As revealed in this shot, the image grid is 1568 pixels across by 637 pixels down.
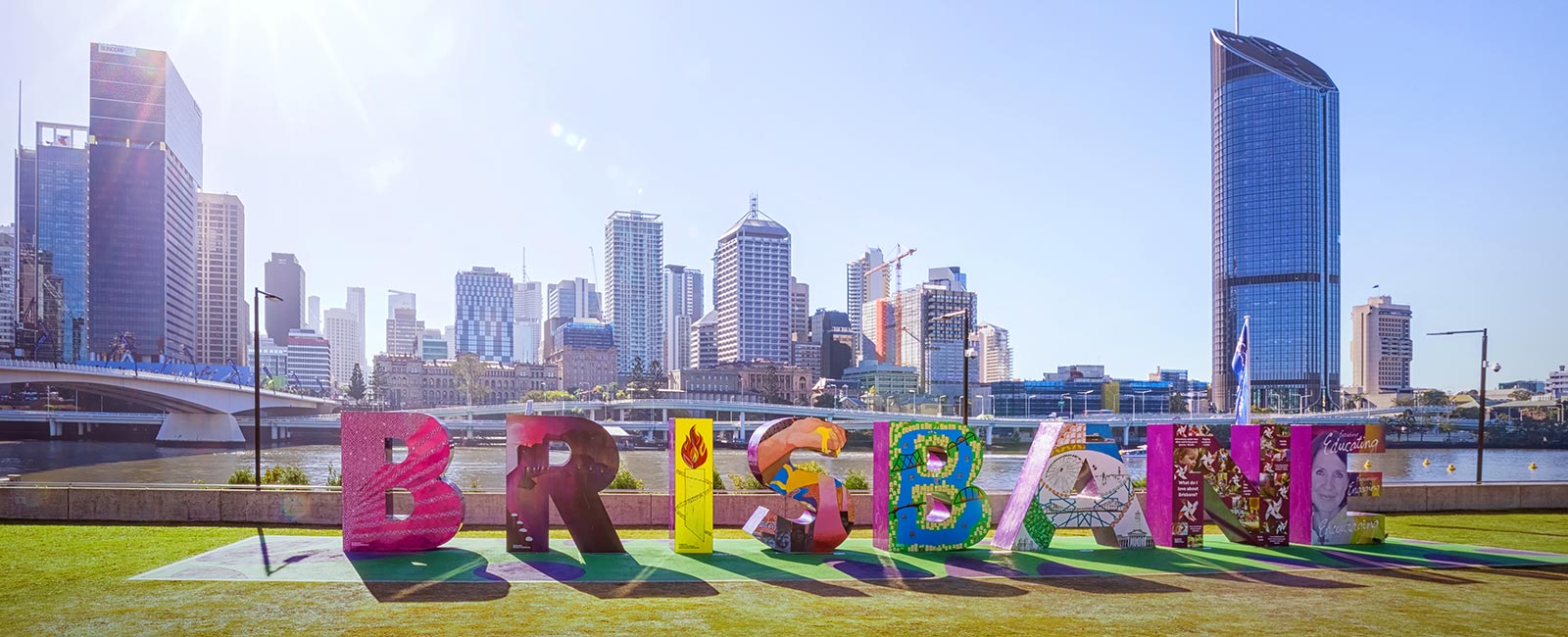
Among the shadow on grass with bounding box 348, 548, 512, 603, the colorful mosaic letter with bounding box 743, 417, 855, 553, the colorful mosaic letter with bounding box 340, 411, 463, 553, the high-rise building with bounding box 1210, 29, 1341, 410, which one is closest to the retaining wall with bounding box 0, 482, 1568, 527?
the colorful mosaic letter with bounding box 743, 417, 855, 553

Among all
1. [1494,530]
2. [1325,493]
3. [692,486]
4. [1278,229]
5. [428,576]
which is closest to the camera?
[428,576]

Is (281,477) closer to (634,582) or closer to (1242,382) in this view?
(634,582)

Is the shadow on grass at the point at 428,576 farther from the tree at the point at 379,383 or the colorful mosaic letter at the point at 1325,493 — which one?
the tree at the point at 379,383

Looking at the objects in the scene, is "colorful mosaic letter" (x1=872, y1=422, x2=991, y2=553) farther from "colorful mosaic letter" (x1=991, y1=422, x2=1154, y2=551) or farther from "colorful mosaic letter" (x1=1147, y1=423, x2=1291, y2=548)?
"colorful mosaic letter" (x1=1147, y1=423, x2=1291, y2=548)

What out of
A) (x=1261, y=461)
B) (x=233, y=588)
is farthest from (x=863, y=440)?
(x=233, y=588)

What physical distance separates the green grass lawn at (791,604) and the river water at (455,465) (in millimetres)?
32196

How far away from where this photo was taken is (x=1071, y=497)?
1883 cm

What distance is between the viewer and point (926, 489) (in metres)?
18.2

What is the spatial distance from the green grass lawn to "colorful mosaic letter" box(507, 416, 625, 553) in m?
3.04

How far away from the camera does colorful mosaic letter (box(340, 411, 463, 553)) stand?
17.1 meters

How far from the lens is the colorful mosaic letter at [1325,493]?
2008 centimetres

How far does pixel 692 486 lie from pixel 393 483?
17.2ft

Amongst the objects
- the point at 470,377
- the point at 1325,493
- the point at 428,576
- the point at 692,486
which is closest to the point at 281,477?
the point at 428,576

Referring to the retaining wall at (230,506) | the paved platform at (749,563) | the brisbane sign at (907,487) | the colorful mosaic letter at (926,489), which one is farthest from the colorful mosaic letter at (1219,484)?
the retaining wall at (230,506)
